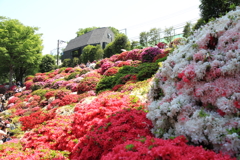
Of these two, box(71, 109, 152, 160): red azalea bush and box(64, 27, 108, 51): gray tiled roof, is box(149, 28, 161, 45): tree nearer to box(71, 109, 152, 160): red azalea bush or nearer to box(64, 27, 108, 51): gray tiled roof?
box(64, 27, 108, 51): gray tiled roof

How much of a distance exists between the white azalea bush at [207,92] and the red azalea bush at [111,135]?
0.42 meters

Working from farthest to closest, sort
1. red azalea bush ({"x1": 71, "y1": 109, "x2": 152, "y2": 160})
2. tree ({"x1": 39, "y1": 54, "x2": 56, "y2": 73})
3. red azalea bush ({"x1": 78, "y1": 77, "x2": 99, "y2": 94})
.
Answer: tree ({"x1": 39, "y1": 54, "x2": 56, "y2": 73}) → red azalea bush ({"x1": 78, "y1": 77, "x2": 99, "y2": 94}) → red azalea bush ({"x1": 71, "y1": 109, "x2": 152, "y2": 160})

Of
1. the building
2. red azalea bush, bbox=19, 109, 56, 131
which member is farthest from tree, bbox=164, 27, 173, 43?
red azalea bush, bbox=19, 109, 56, 131

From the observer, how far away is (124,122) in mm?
3891

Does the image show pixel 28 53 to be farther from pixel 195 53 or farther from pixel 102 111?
pixel 195 53

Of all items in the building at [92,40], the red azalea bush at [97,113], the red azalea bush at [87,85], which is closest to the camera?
the red azalea bush at [97,113]

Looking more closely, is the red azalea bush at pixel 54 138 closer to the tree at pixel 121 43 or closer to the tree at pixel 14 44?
the tree at pixel 121 43

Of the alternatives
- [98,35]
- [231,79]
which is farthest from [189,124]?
[98,35]

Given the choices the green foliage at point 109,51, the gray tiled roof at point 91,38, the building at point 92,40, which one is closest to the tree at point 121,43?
the green foliage at point 109,51

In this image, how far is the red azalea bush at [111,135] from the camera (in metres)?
3.27

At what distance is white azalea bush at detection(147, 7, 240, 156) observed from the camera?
229 cm

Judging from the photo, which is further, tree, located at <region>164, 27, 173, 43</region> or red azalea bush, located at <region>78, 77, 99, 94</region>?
tree, located at <region>164, 27, 173, 43</region>

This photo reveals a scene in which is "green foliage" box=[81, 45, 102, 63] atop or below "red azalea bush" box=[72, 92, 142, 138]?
atop

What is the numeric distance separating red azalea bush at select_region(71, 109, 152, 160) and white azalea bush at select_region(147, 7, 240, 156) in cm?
42
